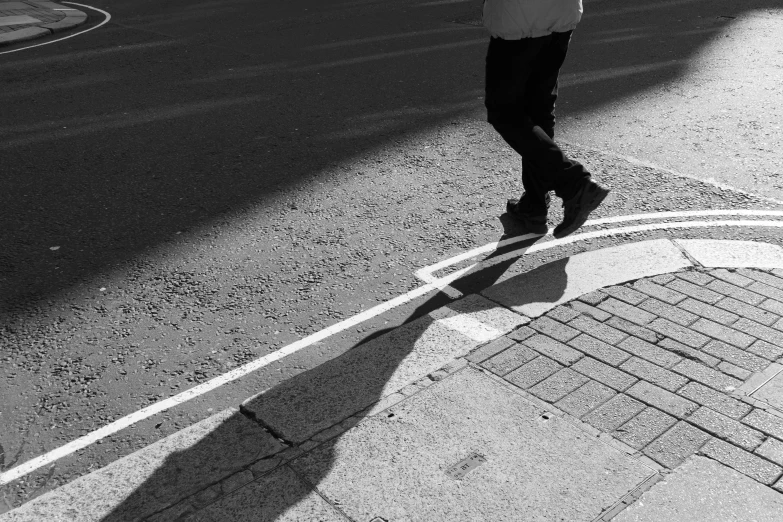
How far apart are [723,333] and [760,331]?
0.56ft

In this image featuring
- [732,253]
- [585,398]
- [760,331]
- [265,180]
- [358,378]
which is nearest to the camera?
[585,398]

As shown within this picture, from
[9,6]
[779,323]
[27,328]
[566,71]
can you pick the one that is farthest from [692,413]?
[9,6]

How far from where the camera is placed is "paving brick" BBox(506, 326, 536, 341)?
157 inches

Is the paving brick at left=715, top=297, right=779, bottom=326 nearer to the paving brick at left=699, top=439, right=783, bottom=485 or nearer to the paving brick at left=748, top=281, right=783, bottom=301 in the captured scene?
the paving brick at left=748, top=281, right=783, bottom=301

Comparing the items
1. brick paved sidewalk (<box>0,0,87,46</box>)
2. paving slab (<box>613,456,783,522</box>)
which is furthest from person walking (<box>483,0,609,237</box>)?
brick paved sidewalk (<box>0,0,87,46</box>)

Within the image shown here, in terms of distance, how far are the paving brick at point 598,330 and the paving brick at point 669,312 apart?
28cm

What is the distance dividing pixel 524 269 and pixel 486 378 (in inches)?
50.3

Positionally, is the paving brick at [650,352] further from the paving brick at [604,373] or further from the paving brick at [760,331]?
the paving brick at [760,331]

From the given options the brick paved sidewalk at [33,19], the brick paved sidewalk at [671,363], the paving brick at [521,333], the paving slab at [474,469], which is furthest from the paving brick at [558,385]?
the brick paved sidewalk at [33,19]

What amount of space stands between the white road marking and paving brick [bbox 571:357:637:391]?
52 cm

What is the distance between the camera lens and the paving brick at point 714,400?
341 cm

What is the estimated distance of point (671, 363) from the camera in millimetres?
3760

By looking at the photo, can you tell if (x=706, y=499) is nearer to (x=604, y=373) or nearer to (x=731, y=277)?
(x=604, y=373)

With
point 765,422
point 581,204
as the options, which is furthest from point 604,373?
point 581,204
